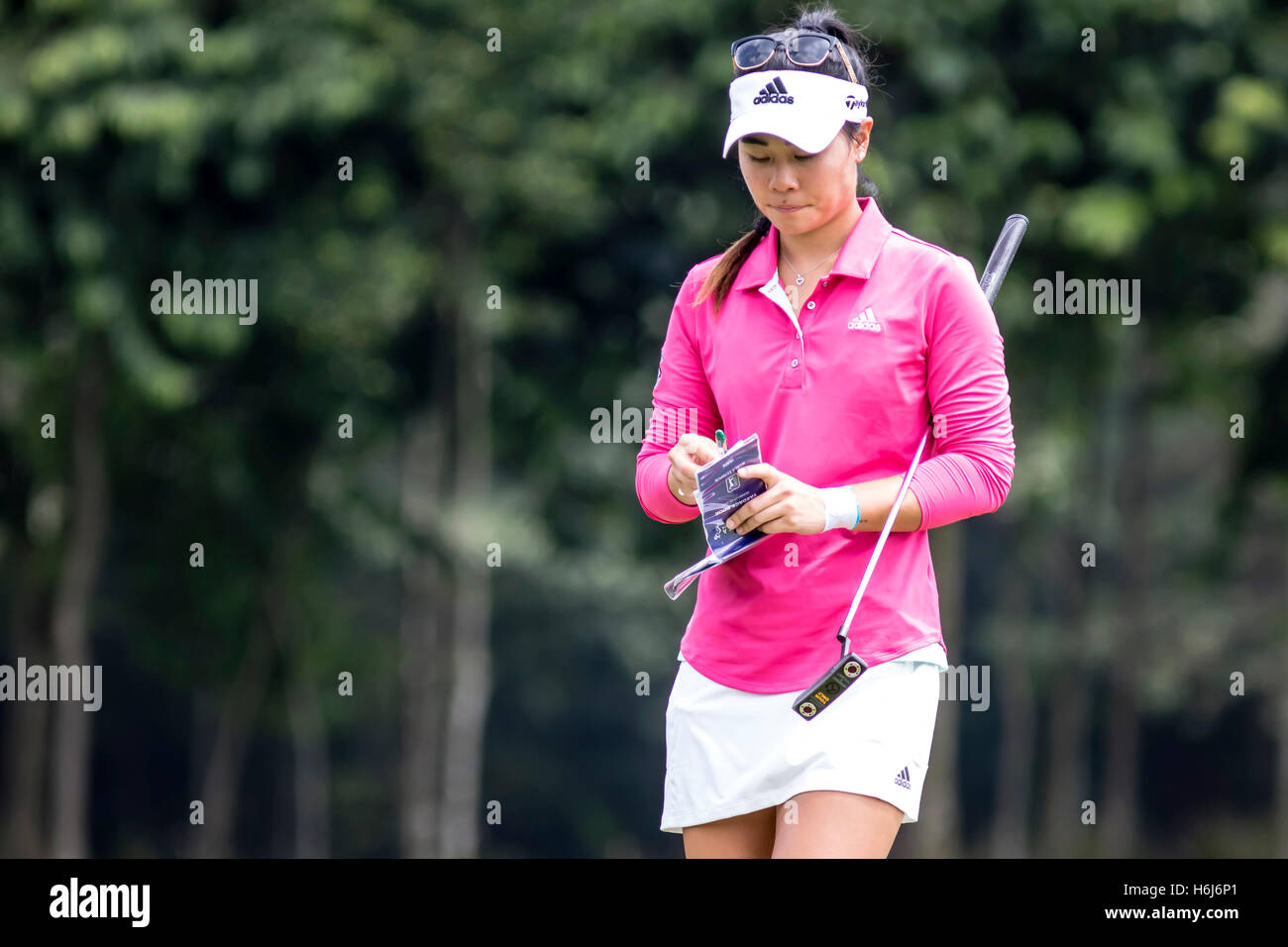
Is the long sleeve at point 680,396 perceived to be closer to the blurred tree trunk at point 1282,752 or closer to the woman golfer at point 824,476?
the woman golfer at point 824,476

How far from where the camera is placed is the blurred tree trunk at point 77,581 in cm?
1361

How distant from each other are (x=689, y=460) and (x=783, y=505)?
26 cm

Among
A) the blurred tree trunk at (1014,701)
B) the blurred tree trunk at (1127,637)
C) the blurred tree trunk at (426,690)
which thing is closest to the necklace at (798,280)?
the blurred tree trunk at (426,690)

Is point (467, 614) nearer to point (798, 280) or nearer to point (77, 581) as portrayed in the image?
point (77, 581)

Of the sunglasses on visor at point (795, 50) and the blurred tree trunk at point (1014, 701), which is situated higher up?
the sunglasses on visor at point (795, 50)

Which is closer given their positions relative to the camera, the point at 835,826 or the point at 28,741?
the point at 835,826

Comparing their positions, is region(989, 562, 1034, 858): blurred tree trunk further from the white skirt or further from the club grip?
the white skirt

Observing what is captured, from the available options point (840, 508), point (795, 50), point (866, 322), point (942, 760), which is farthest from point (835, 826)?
point (942, 760)

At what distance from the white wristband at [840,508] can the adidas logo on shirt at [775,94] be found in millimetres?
681

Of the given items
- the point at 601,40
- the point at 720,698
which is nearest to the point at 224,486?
the point at 601,40

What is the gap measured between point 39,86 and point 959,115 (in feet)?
20.0

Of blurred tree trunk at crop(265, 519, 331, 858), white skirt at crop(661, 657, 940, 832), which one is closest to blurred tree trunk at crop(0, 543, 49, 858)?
blurred tree trunk at crop(265, 519, 331, 858)

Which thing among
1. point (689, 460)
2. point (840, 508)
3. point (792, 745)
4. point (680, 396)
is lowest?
point (792, 745)

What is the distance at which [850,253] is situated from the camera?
312cm
